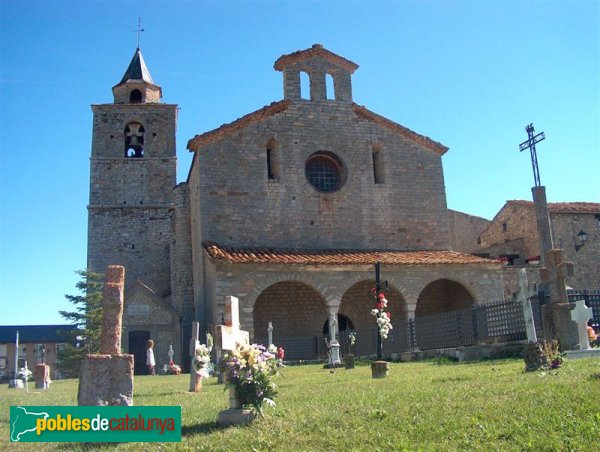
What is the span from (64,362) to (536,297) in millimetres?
23870

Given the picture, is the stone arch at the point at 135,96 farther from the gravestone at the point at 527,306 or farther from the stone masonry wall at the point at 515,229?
the gravestone at the point at 527,306

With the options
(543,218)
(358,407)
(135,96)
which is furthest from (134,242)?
(358,407)

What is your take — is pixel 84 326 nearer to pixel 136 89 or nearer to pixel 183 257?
pixel 183 257

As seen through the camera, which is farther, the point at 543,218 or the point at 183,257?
the point at 543,218

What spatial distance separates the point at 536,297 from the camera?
16.3 meters

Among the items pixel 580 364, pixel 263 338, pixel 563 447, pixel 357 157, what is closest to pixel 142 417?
pixel 563 447

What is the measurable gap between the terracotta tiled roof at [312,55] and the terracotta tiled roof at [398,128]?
198cm

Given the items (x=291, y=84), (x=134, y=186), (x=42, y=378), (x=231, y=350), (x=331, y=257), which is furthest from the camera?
(x=134, y=186)

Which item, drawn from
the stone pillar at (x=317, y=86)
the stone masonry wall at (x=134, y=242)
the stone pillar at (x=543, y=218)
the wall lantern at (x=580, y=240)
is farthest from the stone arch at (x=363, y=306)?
the stone masonry wall at (x=134, y=242)

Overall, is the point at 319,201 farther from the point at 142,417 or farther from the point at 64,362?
the point at 142,417

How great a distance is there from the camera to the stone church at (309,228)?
2289 centimetres

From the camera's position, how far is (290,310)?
24.2 meters

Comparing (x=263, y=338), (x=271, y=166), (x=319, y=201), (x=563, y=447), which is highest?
(x=271, y=166)

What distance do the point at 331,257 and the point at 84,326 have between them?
1589 cm
